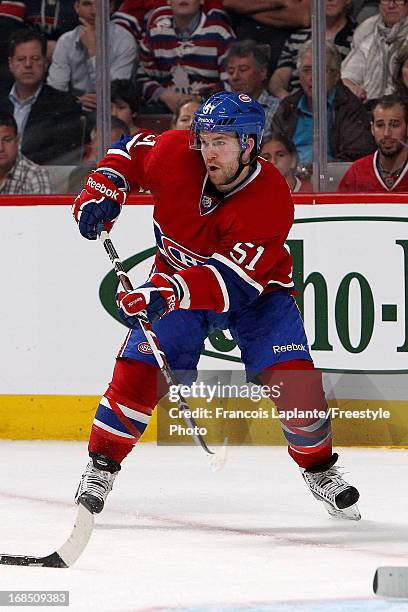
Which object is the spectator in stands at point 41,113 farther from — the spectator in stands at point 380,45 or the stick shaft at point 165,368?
the stick shaft at point 165,368

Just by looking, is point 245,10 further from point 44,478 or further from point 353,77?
point 44,478

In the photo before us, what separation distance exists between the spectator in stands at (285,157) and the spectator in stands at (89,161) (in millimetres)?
525

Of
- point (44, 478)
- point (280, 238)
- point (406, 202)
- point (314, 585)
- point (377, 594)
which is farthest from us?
point (406, 202)

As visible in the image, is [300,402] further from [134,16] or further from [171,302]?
[134,16]

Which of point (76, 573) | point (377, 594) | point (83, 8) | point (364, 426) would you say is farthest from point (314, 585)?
point (83, 8)

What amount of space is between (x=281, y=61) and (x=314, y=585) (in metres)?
2.62

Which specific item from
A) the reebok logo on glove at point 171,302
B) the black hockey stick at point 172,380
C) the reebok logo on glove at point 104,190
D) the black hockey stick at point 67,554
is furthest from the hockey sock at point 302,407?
the black hockey stick at point 67,554

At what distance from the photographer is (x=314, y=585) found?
10.2 ft

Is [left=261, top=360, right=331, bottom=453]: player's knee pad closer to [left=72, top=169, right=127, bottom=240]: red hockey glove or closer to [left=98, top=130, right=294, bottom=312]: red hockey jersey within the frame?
[left=98, top=130, right=294, bottom=312]: red hockey jersey

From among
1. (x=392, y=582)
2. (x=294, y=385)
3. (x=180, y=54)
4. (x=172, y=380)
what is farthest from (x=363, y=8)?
(x=392, y=582)

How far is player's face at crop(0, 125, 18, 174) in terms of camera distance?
5.44 m

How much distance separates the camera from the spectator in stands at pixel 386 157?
518cm

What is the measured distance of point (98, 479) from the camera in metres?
3.73

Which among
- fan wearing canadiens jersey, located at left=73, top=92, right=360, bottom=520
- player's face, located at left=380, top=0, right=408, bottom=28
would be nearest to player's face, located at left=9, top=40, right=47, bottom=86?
player's face, located at left=380, top=0, right=408, bottom=28
